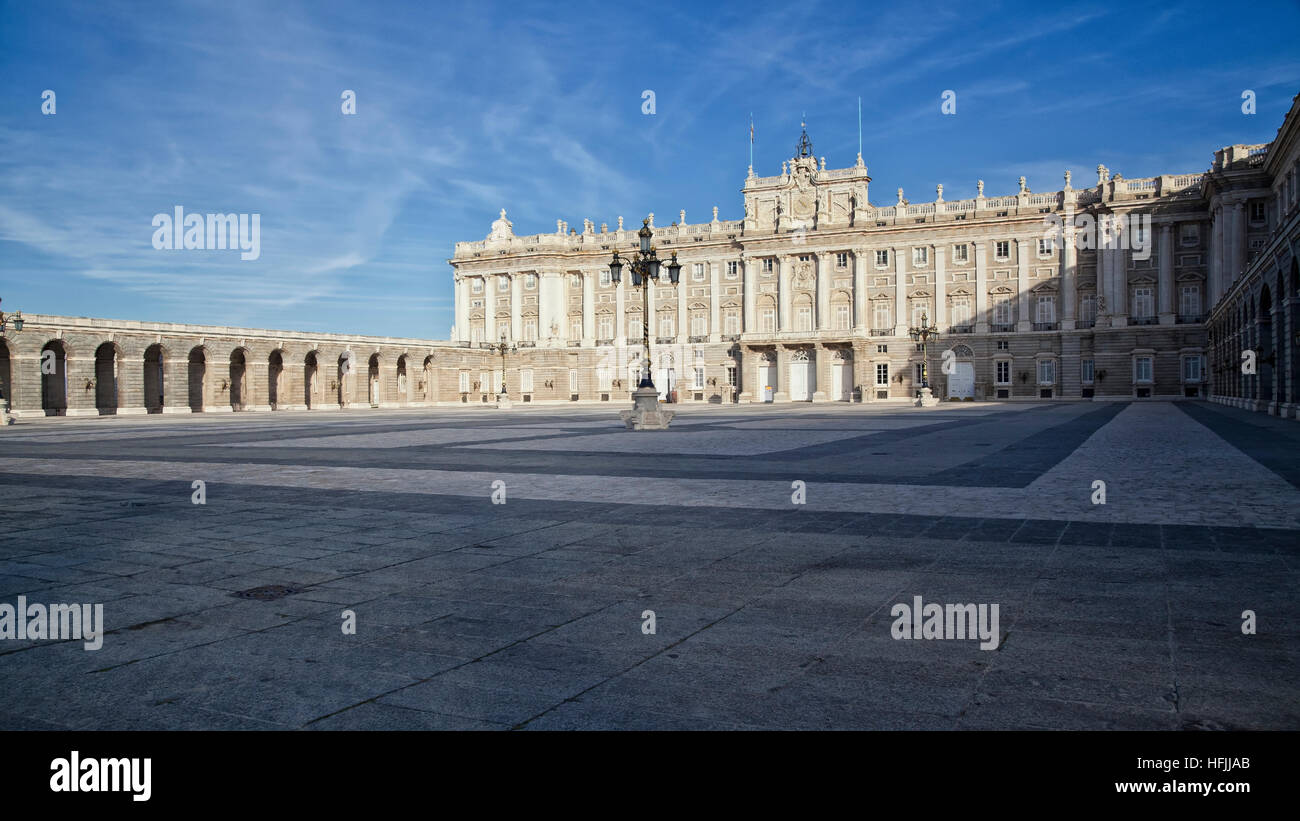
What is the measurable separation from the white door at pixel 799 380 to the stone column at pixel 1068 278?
60.3 ft

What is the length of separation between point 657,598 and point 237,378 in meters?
57.7

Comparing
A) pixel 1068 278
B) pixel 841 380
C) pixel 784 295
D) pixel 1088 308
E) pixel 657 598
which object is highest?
pixel 784 295

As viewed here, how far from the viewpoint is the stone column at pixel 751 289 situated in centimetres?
6931

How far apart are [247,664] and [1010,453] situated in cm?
1508

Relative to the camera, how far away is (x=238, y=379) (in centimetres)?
5634

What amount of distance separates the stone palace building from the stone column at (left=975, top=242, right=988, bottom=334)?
0.14m

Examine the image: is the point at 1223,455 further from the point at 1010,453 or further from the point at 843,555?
the point at 843,555

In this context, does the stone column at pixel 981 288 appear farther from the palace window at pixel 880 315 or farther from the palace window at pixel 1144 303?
the palace window at pixel 1144 303

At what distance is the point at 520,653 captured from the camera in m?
4.39

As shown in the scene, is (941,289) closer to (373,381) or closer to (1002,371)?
(1002,371)

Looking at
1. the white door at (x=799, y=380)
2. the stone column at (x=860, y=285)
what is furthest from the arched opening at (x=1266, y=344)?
the white door at (x=799, y=380)

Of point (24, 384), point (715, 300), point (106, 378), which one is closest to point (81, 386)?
point (24, 384)

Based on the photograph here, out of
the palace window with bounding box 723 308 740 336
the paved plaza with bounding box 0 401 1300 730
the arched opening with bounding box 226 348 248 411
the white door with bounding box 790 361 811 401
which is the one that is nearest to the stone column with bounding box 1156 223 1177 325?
the white door with bounding box 790 361 811 401
